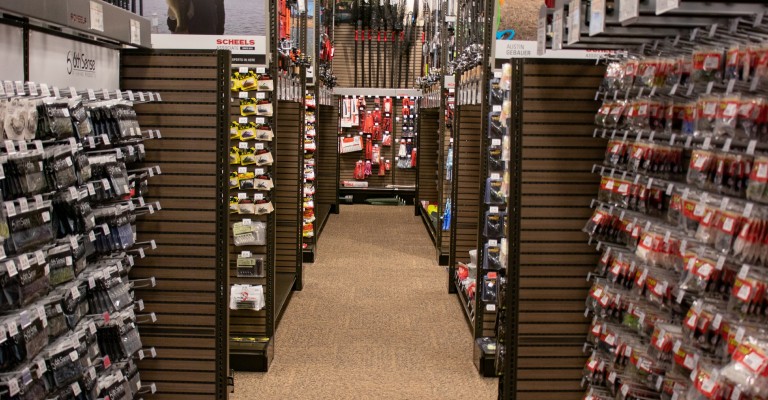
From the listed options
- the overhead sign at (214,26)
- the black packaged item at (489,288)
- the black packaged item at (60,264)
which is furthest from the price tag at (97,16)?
the black packaged item at (489,288)

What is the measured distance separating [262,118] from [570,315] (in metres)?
2.58

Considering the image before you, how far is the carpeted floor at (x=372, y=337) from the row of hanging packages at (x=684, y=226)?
198 cm

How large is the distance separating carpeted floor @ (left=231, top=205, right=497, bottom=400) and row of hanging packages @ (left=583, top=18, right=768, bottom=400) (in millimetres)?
1980

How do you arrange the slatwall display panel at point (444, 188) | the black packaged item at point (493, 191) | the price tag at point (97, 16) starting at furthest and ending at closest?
the slatwall display panel at point (444, 188), the black packaged item at point (493, 191), the price tag at point (97, 16)

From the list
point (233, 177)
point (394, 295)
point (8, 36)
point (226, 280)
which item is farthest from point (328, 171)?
point (8, 36)

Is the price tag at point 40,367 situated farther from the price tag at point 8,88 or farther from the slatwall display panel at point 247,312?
the slatwall display panel at point 247,312

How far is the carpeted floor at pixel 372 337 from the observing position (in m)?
5.36

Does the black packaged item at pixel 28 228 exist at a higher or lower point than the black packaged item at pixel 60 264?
higher

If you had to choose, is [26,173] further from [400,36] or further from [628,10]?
[400,36]

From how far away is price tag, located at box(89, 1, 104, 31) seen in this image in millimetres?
3369

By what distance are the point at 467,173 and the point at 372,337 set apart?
2.00 m

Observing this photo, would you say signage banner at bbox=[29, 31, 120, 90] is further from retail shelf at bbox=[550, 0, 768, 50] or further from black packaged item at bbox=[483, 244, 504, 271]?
black packaged item at bbox=[483, 244, 504, 271]

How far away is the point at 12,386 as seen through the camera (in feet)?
8.28

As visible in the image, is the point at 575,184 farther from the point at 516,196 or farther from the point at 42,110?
the point at 42,110
